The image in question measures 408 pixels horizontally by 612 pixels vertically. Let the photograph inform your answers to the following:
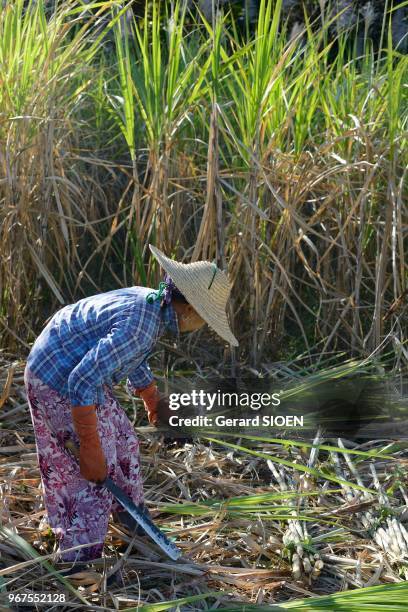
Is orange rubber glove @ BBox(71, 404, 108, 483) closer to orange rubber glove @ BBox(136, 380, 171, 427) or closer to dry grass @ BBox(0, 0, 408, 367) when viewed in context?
orange rubber glove @ BBox(136, 380, 171, 427)

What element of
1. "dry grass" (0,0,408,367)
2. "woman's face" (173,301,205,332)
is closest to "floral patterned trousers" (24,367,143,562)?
"woman's face" (173,301,205,332)

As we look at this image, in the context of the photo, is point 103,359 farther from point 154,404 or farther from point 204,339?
point 204,339

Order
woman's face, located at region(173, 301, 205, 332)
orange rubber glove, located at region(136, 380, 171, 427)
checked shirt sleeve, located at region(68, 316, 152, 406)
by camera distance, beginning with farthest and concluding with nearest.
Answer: orange rubber glove, located at region(136, 380, 171, 427) → woman's face, located at region(173, 301, 205, 332) → checked shirt sleeve, located at region(68, 316, 152, 406)

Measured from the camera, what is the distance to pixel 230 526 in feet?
7.71

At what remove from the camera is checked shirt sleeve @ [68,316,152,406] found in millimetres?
1933

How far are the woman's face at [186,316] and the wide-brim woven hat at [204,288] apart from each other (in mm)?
35

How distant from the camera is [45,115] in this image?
10.2 feet

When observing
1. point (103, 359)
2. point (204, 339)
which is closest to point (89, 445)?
point (103, 359)

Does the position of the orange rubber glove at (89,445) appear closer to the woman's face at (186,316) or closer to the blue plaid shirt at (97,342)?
the blue plaid shirt at (97,342)

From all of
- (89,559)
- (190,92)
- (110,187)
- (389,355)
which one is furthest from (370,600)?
(110,187)

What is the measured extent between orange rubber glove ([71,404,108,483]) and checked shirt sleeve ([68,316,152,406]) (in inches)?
1.0

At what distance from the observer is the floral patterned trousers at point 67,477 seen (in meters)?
2.13

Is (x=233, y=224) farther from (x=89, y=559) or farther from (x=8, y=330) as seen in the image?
(x=89, y=559)

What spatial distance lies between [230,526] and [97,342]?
0.67 meters
